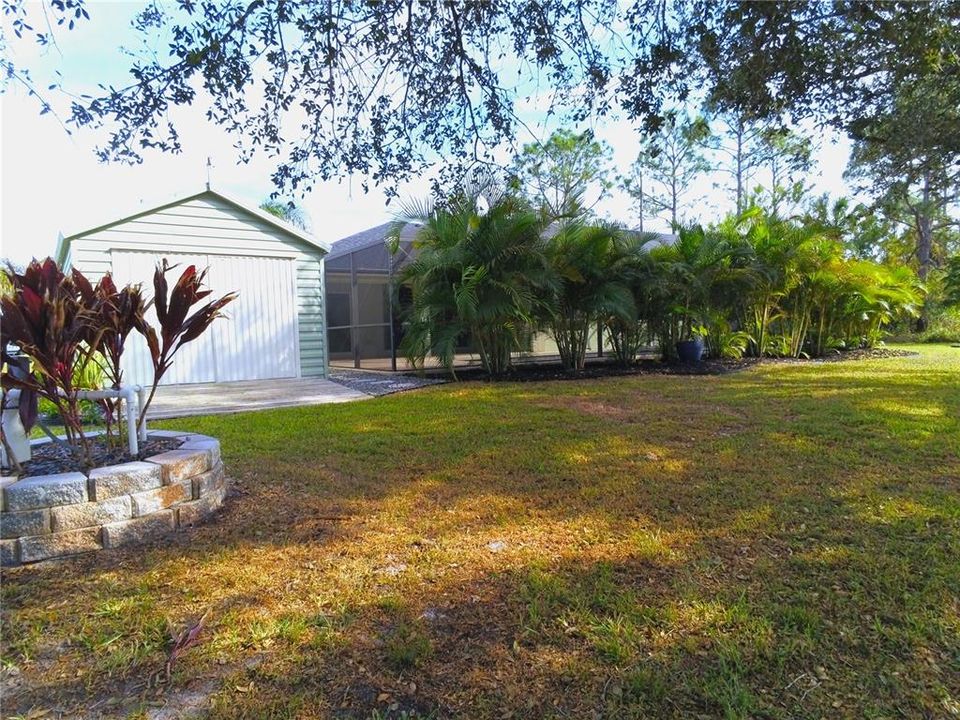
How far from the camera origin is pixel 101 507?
2.62 meters

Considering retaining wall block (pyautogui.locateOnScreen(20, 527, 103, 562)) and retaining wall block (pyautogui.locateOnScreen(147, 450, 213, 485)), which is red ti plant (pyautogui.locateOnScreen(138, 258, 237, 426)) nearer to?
retaining wall block (pyautogui.locateOnScreen(147, 450, 213, 485))

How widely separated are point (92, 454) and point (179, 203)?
265 inches

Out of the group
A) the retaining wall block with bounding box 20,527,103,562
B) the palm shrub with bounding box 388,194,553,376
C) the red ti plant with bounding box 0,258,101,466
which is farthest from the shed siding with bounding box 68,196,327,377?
the retaining wall block with bounding box 20,527,103,562

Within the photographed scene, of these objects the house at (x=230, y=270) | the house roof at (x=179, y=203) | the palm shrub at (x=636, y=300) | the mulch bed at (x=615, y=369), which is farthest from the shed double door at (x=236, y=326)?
the palm shrub at (x=636, y=300)

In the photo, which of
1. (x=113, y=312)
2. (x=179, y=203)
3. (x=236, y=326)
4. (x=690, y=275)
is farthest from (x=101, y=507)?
(x=690, y=275)

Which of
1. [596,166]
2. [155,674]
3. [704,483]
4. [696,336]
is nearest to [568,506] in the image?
[704,483]

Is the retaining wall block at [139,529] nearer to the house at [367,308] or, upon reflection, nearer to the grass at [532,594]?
the grass at [532,594]

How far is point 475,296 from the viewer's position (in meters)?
8.05

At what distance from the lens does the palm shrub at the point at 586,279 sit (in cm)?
891

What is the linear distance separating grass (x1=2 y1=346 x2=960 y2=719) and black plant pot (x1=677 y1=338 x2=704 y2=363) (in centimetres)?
643

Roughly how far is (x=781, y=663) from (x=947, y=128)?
610 centimetres

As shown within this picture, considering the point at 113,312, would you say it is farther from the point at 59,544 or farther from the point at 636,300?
the point at 636,300

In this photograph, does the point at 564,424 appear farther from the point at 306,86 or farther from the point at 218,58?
the point at 218,58

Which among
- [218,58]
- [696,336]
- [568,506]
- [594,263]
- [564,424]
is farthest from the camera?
[696,336]
